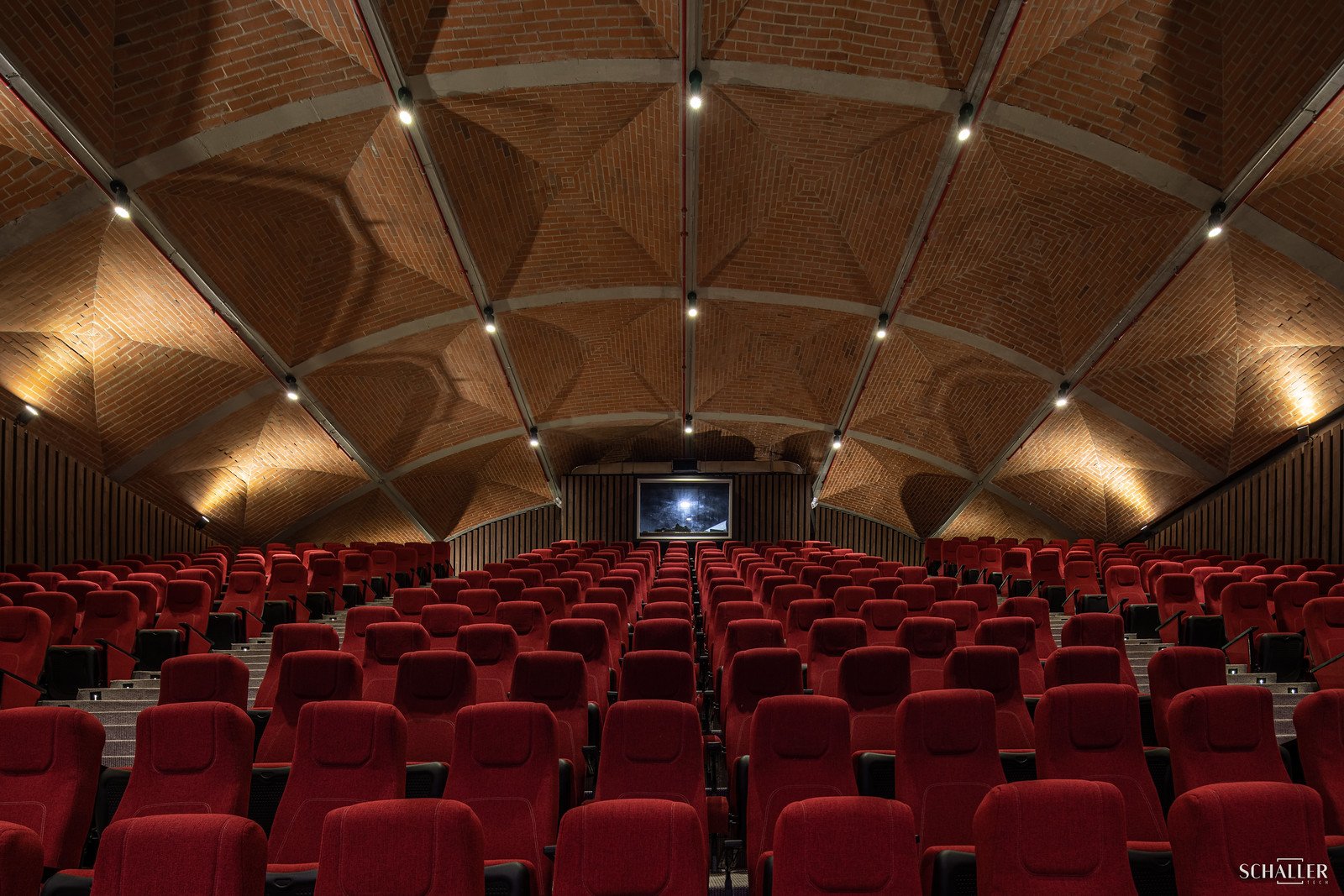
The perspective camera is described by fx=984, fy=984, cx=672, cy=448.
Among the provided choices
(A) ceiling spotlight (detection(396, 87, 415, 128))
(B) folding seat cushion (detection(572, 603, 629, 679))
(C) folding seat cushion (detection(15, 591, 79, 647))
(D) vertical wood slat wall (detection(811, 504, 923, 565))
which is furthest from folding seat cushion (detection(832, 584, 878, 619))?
(D) vertical wood slat wall (detection(811, 504, 923, 565))

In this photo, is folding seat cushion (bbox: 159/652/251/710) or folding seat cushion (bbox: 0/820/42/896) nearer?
folding seat cushion (bbox: 0/820/42/896)

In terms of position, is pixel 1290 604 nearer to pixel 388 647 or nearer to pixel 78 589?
pixel 388 647

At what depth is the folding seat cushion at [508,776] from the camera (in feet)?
15.5

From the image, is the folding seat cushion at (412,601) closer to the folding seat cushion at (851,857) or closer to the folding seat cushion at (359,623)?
the folding seat cushion at (359,623)

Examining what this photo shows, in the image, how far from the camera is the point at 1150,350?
53.3 ft

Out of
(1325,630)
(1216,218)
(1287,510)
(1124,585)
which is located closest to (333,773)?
(1325,630)

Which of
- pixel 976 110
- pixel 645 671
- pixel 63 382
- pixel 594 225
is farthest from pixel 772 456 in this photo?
pixel 645 671

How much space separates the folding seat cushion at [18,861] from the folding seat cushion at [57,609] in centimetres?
671

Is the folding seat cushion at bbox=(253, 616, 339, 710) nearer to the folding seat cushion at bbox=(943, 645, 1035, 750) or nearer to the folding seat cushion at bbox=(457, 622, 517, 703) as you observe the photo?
the folding seat cushion at bbox=(457, 622, 517, 703)

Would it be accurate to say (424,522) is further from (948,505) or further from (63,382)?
(948,505)

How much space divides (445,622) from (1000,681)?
178 inches

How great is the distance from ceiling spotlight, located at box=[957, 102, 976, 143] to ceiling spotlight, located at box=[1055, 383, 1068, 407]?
634 cm

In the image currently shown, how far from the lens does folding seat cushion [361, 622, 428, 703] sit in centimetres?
704

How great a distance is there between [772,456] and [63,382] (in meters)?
17.9
